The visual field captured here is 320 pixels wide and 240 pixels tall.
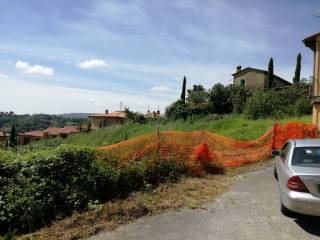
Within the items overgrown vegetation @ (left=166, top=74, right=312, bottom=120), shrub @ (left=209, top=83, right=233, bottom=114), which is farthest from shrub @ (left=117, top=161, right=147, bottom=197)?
shrub @ (left=209, top=83, right=233, bottom=114)

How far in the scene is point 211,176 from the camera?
37.0 ft

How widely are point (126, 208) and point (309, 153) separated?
12.2 ft

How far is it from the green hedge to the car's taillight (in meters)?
3.75

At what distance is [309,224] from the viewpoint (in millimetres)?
6969

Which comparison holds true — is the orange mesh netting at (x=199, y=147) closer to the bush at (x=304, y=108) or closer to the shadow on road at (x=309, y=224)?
the shadow on road at (x=309, y=224)

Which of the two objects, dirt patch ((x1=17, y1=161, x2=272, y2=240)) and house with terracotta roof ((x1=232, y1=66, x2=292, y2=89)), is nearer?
dirt patch ((x1=17, y1=161, x2=272, y2=240))

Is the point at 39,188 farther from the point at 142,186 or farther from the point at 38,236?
the point at 142,186

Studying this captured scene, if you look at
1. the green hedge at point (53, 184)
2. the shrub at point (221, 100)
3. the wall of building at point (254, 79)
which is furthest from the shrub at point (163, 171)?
the wall of building at point (254, 79)

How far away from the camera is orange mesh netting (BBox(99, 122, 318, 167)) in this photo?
395 inches

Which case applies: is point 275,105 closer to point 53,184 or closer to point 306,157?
point 306,157

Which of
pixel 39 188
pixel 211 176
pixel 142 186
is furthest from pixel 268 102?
pixel 39 188

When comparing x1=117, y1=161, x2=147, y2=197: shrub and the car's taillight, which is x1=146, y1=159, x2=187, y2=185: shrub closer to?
x1=117, y1=161, x2=147, y2=197: shrub

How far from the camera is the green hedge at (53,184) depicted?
286 inches

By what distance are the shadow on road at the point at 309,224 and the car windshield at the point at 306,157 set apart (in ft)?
3.29
